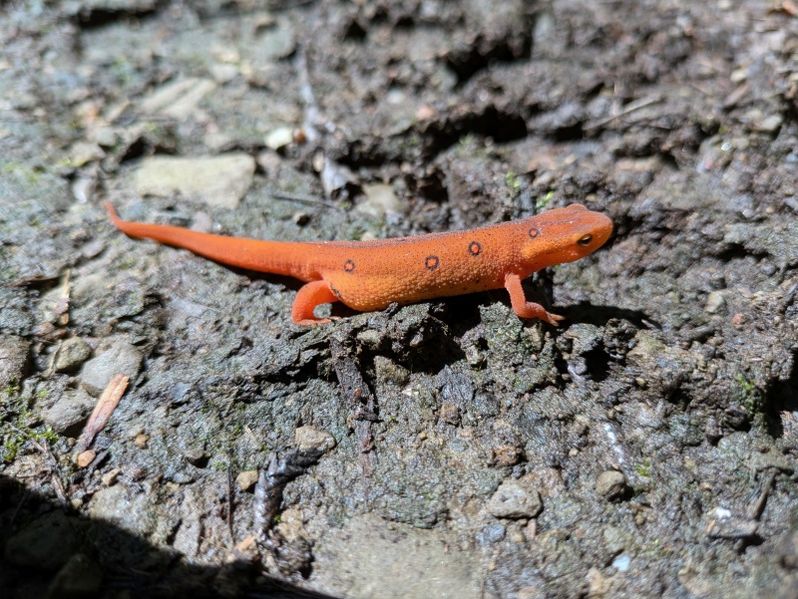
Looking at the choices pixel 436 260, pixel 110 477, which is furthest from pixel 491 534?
pixel 110 477

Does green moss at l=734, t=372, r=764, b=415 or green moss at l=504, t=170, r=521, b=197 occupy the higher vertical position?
green moss at l=504, t=170, r=521, b=197

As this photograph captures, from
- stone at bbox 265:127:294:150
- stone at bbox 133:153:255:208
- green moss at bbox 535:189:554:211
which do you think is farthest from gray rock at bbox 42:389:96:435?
green moss at bbox 535:189:554:211

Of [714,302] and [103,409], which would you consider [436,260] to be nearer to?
[714,302]

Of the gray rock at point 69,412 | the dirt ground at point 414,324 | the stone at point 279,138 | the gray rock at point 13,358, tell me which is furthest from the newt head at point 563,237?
the gray rock at point 13,358

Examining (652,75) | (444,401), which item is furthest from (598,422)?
(652,75)

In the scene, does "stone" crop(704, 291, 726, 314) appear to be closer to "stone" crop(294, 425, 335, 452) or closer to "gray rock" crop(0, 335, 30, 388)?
"stone" crop(294, 425, 335, 452)

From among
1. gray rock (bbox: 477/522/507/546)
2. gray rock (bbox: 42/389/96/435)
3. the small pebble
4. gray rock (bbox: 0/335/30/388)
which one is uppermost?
gray rock (bbox: 0/335/30/388)
